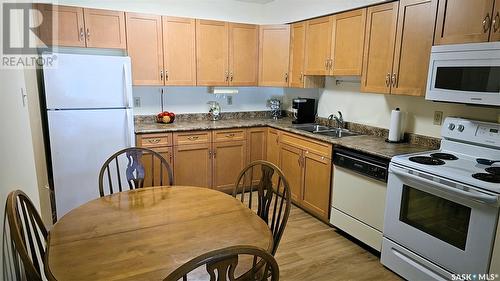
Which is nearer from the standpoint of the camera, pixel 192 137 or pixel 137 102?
pixel 192 137

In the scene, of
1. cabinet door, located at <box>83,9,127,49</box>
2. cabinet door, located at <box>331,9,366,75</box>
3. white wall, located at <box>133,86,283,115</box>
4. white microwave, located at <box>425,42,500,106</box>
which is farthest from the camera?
white wall, located at <box>133,86,283,115</box>

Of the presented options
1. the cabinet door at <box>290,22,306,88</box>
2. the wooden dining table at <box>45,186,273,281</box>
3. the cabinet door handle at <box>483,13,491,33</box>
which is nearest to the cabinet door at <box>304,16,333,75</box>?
the cabinet door at <box>290,22,306,88</box>

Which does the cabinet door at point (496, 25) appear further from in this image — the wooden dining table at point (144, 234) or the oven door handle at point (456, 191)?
the wooden dining table at point (144, 234)

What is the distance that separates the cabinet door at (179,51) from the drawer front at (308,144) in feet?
4.36

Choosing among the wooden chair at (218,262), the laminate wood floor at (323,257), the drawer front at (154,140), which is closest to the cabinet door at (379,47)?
the laminate wood floor at (323,257)

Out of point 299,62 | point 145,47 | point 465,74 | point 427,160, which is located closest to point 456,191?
point 427,160

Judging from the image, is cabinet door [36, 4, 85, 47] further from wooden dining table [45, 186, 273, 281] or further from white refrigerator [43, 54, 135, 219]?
wooden dining table [45, 186, 273, 281]

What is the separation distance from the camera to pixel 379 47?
2.79m

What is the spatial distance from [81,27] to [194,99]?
1483mm

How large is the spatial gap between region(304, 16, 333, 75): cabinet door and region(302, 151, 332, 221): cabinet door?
983 mm

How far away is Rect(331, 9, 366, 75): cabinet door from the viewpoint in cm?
295

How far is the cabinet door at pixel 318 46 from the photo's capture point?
10.9ft

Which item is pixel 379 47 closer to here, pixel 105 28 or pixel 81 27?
pixel 105 28

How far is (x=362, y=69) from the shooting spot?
296 centimetres
